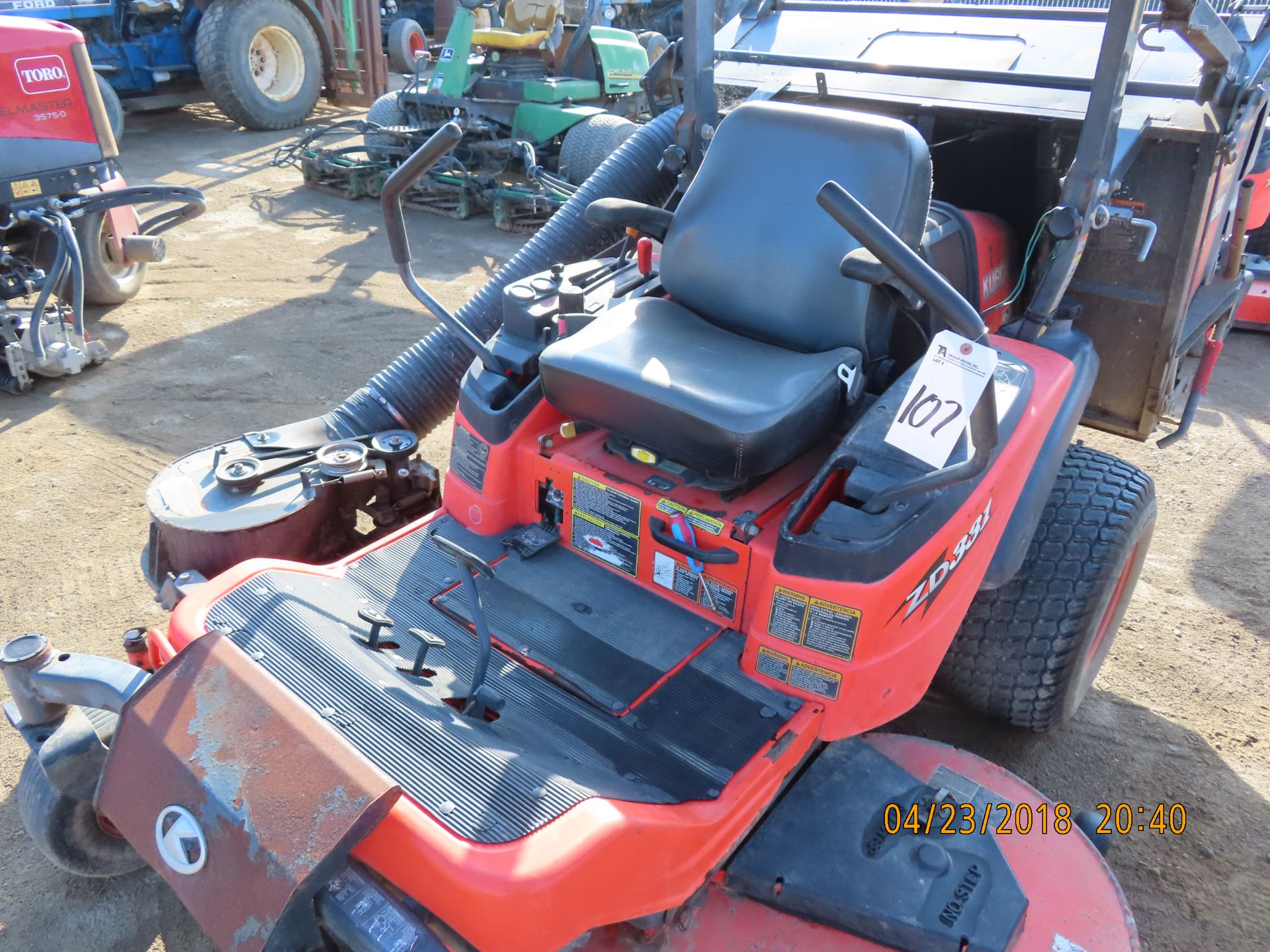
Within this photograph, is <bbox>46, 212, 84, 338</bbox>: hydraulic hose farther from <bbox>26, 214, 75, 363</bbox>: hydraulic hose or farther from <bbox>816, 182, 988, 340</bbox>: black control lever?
<bbox>816, 182, 988, 340</bbox>: black control lever

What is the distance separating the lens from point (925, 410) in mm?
1595

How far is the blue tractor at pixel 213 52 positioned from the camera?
845 cm

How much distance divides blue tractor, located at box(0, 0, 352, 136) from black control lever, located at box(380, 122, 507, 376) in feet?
24.6

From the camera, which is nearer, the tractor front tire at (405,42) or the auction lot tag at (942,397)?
the auction lot tag at (942,397)

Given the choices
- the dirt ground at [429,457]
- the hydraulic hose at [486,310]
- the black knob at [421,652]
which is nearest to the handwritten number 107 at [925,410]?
the black knob at [421,652]

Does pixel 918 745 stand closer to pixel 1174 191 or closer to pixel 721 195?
pixel 721 195

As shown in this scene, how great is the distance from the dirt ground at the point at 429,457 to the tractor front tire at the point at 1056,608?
9.0 inches

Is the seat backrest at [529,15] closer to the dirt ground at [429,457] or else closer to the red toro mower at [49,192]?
the dirt ground at [429,457]

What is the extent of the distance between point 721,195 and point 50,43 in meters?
3.58

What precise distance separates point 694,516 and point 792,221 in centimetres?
69

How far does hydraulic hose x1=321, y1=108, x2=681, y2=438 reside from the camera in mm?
3072

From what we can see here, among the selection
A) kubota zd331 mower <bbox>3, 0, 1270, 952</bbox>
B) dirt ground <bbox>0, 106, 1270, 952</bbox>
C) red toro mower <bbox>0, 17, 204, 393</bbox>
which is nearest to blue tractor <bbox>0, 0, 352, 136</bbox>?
dirt ground <bbox>0, 106, 1270, 952</bbox>

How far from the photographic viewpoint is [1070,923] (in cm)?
171

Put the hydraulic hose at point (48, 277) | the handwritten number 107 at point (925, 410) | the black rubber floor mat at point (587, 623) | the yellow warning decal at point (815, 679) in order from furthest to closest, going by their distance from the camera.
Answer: the hydraulic hose at point (48, 277)
the black rubber floor mat at point (587, 623)
the yellow warning decal at point (815, 679)
the handwritten number 107 at point (925, 410)
